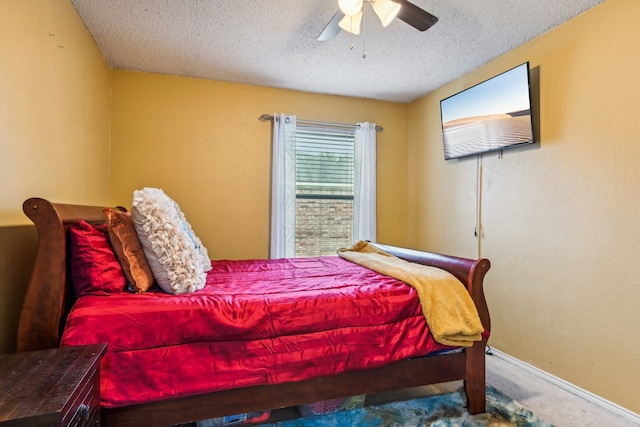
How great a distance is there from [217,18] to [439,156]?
2.33m

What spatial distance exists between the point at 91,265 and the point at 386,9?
186cm

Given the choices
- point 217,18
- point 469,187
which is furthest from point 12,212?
point 469,187

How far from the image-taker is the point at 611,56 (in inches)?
76.5

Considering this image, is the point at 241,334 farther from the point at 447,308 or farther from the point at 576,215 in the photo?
the point at 576,215

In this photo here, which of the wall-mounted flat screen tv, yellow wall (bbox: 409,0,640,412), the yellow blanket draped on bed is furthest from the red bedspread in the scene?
the wall-mounted flat screen tv

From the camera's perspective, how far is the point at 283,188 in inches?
128

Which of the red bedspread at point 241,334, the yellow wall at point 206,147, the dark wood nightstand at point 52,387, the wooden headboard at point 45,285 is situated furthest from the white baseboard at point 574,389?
the wooden headboard at point 45,285

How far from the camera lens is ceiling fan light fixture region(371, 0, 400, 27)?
66.2 inches

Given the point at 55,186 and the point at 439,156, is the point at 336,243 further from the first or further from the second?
the point at 55,186

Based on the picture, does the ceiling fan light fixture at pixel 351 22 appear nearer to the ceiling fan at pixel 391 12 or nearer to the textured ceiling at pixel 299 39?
the ceiling fan at pixel 391 12

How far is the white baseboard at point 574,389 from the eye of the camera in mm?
1829

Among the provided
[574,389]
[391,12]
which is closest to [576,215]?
[574,389]

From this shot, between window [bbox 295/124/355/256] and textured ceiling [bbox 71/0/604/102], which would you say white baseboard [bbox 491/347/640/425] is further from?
textured ceiling [bbox 71/0/604/102]

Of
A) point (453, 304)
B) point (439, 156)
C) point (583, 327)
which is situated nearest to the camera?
point (453, 304)
